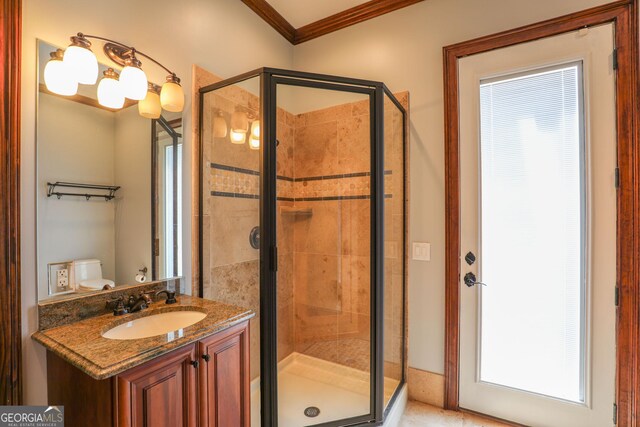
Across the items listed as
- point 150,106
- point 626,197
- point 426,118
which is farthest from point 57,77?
point 626,197

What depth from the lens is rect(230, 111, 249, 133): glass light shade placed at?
175 cm

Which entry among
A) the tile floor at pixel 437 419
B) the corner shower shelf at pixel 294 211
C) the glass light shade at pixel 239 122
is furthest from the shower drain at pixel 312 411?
the glass light shade at pixel 239 122

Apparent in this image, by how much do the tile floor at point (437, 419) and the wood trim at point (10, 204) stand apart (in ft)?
6.55

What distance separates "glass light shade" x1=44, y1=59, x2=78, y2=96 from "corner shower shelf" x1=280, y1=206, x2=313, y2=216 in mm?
1122

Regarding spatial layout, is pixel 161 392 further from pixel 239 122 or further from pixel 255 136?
pixel 239 122

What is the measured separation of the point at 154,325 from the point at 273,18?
2.34m

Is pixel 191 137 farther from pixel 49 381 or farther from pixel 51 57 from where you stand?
pixel 49 381


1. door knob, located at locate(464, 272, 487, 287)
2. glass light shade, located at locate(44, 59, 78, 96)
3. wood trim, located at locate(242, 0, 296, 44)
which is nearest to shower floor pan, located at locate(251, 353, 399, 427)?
door knob, located at locate(464, 272, 487, 287)

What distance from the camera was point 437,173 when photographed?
6.58ft

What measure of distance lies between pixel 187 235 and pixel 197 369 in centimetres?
79

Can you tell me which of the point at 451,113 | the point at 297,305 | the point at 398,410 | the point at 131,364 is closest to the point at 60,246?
the point at 131,364

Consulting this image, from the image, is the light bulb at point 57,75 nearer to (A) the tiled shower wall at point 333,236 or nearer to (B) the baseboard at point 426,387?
(A) the tiled shower wall at point 333,236

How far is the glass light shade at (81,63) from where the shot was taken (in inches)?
45.8

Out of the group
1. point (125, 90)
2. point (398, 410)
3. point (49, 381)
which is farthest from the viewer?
point (398, 410)
